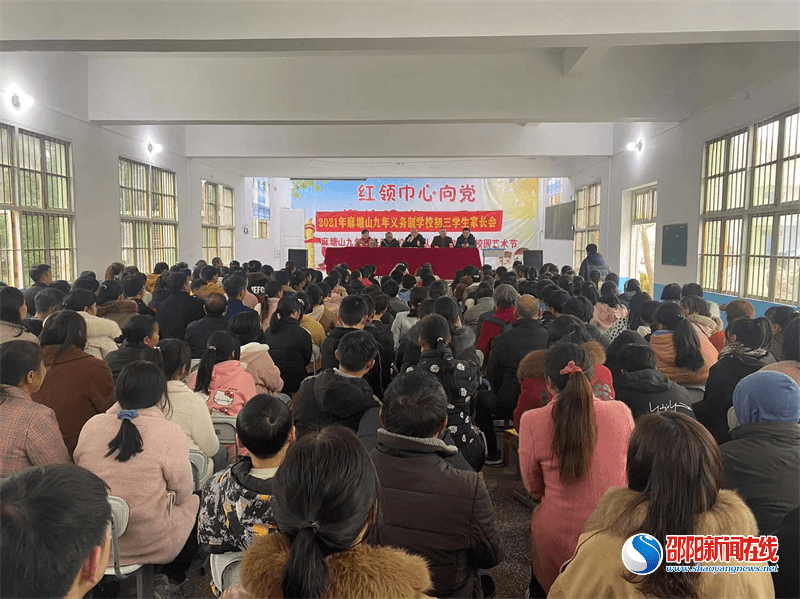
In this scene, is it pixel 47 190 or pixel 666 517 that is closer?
pixel 666 517

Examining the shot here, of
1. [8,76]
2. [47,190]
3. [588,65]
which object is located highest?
[588,65]

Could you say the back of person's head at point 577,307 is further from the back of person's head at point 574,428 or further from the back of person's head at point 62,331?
the back of person's head at point 62,331

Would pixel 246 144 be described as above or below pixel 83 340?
above

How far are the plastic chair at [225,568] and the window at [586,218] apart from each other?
11971 millimetres

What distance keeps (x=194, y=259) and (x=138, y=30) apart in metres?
8.00

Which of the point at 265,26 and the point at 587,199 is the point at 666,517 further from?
the point at 587,199

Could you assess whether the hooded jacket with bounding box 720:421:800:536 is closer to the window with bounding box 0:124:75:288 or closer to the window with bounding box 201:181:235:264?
the window with bounding box 0:124:75:288

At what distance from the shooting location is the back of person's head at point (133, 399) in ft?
6.68

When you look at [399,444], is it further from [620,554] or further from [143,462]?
[143,462]

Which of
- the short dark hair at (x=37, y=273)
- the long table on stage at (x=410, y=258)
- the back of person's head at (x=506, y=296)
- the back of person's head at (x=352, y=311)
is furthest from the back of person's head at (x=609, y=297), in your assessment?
Answer: the long table on stage at (x=410, y=258)

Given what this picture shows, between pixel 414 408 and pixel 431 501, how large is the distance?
0.86 feet

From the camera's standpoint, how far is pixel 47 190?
24.6ft

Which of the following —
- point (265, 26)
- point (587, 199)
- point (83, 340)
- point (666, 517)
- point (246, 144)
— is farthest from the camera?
point (587, 199)

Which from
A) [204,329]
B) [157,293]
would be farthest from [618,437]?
[157,293]
